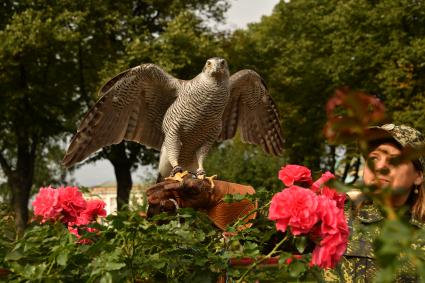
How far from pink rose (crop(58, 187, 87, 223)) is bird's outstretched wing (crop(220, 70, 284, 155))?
205 centimetres

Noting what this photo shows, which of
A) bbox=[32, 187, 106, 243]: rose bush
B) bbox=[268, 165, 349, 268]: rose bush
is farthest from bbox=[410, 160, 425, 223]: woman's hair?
bbox=[32, 187, 106, 243]: rose bush

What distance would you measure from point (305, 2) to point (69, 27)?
10301 mm

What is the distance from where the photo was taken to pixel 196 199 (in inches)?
125

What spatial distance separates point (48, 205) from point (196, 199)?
791 millimetres

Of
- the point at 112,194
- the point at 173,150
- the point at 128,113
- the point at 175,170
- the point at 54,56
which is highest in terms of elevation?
the point at 54,56

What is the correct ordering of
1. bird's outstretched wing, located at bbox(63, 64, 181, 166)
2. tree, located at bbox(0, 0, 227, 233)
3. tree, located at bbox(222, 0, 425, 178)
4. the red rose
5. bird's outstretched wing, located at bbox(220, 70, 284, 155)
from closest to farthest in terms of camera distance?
the red rose, bird's outstretched wing, located at bbox(63, 64, 181, 166), bird's outstretched wing, located at bbox(220, 70, 284, 155), tree, located at bbox(0, 0, 227, 233), tree, located at bbox(222, 0, 425, 178)

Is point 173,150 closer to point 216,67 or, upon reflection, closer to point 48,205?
point 216,67

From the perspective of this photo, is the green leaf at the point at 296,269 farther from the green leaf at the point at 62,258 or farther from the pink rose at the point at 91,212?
the pink rose at the point at 91,212

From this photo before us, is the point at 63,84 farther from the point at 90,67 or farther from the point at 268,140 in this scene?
the point at 268,140

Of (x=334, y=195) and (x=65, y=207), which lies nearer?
(x=334, y=195)

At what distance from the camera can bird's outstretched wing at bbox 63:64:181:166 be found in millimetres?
4746

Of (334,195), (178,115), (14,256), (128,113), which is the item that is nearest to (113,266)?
(14,256)

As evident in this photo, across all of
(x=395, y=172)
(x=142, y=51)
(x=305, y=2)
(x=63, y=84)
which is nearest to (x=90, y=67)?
(x=63, y=84)

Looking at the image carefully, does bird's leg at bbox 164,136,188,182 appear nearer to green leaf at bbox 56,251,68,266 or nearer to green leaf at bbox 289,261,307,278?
green leaf at bbox 56,251,68,266
